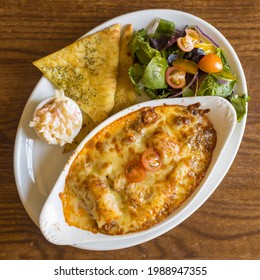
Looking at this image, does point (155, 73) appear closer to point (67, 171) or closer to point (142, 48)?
point (142, 48)

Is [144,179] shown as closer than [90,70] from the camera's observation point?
Yes

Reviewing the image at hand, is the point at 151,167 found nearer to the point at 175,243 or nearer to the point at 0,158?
the point at 175,243

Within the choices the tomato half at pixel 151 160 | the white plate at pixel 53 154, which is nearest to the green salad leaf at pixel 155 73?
the white plate at pixel 53 154

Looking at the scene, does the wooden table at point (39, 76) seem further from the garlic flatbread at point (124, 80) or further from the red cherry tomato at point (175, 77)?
the red cherry tomato at point (175, 77)

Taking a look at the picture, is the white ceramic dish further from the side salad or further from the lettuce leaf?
the lettuce leaf

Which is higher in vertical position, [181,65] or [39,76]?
[181,65]

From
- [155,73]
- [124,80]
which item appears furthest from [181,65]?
[124,80]

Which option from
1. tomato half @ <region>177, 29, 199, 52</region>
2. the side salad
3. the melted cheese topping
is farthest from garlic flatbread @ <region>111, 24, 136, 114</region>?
tomato half @ <region>177, 29, 199, 52</region>

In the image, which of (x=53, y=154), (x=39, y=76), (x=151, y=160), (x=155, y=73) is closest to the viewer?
(x=151, y=160)
